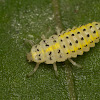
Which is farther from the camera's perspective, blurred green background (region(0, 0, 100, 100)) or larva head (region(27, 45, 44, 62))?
larva head (region(27, 45, 44, 62))

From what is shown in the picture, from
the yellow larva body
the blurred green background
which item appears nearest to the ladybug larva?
the yellow larva body

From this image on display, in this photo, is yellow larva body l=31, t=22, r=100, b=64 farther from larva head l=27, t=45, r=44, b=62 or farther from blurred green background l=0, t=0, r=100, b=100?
blurred green background l=0, t=0, r=100, b=100

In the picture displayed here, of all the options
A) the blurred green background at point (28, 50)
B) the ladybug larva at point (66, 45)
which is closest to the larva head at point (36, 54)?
the ladybug larva at point (66, 45)

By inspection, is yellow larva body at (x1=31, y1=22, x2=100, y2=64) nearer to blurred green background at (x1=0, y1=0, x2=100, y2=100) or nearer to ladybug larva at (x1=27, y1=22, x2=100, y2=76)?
ladybug larva at (x1=27, y1=22, x2=100, y2=76)

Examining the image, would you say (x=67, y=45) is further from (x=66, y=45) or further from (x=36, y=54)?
(x=36, y=54)

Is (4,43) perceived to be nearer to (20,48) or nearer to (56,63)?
(20,48)
